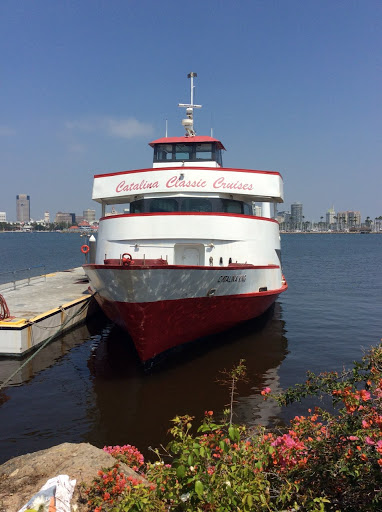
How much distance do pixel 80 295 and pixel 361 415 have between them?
644 inches

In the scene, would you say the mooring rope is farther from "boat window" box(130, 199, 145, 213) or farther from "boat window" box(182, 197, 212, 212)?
"boat window" box(182, 197, 212, 212)

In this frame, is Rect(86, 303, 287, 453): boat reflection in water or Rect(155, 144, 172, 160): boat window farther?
Rect(155, 144, 172, 160): boat window

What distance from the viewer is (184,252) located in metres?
14.0

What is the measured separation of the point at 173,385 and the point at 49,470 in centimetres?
617

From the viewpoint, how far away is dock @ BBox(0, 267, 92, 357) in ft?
41.0

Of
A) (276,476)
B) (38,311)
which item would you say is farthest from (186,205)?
(276,476)

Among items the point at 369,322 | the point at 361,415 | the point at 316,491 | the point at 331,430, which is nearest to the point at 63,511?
the point at 316,491

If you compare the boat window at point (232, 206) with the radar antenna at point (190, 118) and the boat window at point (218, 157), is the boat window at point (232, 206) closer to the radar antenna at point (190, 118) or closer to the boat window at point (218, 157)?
the boat window at point (218, 157)

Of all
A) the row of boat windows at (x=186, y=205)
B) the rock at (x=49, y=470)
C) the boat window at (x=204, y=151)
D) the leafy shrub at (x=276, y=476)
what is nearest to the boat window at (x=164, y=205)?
the row of boat windows at (x=186, y=205)

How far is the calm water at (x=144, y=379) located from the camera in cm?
878

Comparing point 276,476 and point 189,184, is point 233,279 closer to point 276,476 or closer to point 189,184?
point 189,184

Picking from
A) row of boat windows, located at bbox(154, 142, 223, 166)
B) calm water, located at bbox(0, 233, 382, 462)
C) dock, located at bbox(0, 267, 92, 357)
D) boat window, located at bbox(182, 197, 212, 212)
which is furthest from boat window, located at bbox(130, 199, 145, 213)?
calm water, located at bbox(0, 233, 382, 462)

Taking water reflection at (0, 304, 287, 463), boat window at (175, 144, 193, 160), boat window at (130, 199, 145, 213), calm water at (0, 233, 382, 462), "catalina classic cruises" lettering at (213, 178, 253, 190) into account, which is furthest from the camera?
boat window at (175, 144, 193, 160)

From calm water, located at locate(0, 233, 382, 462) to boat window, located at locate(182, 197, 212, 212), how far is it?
15.8 ft
